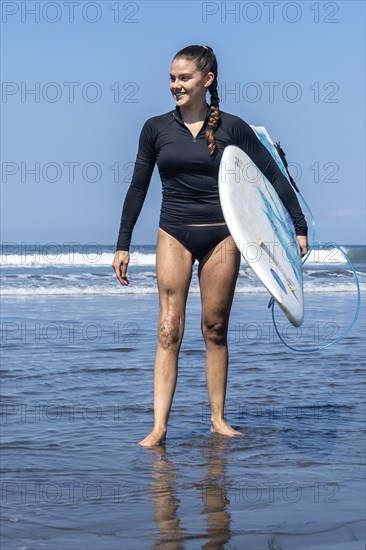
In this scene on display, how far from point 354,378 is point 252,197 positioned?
8.02ft

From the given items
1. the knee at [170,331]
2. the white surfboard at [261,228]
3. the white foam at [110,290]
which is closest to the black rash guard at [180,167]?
the white surfboard at [261,228]

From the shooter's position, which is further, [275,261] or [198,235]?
[198,235]

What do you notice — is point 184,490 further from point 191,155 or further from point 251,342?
point 251,342

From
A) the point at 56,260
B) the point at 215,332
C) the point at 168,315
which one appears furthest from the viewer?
the point at 56,260

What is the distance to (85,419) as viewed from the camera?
4992 mm

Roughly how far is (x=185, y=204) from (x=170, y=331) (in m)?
0.61

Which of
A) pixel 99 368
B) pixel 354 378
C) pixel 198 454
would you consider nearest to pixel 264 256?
pixel 198 454

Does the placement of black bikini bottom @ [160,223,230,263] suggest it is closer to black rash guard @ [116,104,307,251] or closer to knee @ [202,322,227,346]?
black rash guard @ [116,104,307,251]

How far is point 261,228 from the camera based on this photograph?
168 inches

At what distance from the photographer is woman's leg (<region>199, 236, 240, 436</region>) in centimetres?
441

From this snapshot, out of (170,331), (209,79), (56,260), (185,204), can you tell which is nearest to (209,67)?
(209,79)

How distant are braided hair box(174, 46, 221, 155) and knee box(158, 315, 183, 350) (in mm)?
810

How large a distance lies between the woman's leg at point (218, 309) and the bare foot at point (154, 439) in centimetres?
35

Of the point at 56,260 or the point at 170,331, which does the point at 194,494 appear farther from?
the point at 56,260
